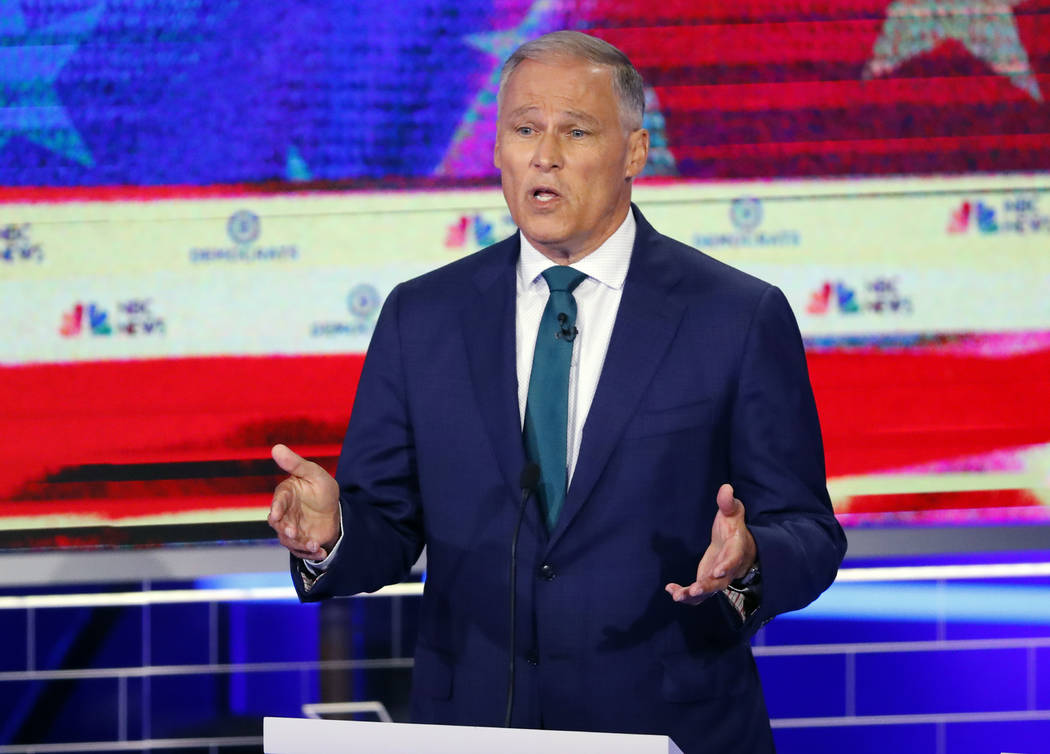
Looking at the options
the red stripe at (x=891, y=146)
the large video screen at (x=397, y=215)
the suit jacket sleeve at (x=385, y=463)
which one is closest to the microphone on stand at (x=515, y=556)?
the suit jacket sleeve at (x=385, y=463)

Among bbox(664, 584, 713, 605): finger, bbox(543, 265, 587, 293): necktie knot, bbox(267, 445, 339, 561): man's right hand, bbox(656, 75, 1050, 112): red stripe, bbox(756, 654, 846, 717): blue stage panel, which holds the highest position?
bbox(656, 75, 1050, 112): red stripe

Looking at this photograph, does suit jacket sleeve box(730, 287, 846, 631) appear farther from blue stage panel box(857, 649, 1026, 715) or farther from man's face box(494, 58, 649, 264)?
blue stage panel box(857, 649, 1026, 715)

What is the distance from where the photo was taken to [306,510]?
4.96ft

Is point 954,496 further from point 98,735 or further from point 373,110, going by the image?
point 98,735

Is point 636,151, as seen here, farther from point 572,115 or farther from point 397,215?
point 397,215

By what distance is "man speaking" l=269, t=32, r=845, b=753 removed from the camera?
164 cm

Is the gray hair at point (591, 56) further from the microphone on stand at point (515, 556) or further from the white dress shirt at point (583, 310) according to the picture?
the microphone on stand at point (515, 556)

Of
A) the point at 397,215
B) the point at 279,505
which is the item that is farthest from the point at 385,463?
the point at 397,215

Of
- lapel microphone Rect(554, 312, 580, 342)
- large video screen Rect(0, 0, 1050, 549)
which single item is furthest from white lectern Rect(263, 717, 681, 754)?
large video screen Rect(0, 0, 1050, 549)

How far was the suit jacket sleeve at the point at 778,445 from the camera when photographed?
1.65 metres

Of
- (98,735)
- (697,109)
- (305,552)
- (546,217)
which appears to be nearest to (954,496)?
(697,109)

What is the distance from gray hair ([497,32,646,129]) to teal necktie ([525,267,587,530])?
30 cm

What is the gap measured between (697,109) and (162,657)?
66.3 inches

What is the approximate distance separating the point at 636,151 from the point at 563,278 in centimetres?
21
